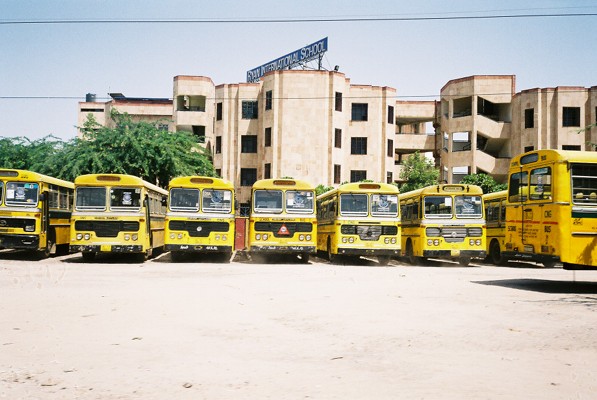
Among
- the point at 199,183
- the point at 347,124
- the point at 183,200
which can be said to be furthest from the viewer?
the point at 347,124

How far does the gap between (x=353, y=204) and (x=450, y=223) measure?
3471mm

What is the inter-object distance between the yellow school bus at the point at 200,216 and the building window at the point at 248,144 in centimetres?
3280

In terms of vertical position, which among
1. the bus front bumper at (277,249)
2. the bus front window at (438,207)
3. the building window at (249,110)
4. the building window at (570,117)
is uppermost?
the building window at (249,110)

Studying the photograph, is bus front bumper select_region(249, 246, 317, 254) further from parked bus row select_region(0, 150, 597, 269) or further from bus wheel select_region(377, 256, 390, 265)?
bus wheel select_region(377, 256, 390, 265)

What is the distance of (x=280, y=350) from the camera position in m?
7.38

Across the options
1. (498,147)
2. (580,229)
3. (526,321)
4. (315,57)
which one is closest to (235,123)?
(315,57)

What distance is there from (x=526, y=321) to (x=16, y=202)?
17.0 metres

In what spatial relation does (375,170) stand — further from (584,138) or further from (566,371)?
(566,371)

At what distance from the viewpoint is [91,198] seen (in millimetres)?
21109

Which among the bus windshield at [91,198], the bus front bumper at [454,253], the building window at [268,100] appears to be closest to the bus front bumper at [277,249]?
the bus front bumper at [454,253]

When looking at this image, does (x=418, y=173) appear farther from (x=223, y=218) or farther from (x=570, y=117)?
(x=223, y=218)

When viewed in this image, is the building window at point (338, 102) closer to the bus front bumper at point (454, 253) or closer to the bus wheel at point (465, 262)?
the bus wheel at point (465, 262)

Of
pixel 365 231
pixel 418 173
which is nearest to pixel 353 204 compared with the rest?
pixel 365 231

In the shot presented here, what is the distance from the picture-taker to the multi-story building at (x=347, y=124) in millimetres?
51188
